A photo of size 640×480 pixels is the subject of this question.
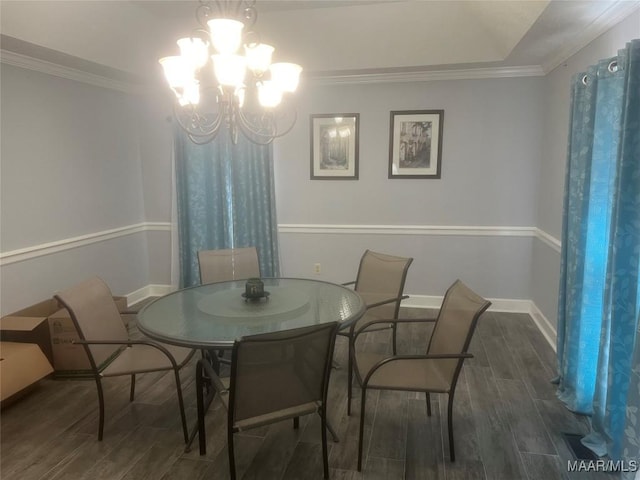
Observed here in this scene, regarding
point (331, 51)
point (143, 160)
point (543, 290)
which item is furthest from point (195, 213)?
point (543, 290)

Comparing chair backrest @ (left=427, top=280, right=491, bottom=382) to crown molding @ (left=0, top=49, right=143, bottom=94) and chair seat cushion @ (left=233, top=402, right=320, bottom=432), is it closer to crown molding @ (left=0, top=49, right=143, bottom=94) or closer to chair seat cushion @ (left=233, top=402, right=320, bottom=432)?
chair seat cushion @ (left=233, top=402, right=320, bottom=432)

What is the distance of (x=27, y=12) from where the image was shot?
2.82 metres

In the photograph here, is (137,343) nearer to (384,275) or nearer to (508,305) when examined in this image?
(384,275)

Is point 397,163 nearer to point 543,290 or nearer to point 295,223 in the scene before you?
point 295,223

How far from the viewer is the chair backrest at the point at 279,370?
1685mm

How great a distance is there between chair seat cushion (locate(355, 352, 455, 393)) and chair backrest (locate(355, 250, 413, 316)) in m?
0.56

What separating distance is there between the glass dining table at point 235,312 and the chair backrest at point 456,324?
1.44 feet

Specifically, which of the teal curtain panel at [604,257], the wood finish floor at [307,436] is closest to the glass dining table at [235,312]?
the wood finish floor at [307,436]

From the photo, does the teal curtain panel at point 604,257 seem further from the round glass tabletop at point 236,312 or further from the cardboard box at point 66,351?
the cardboard box at point 66,351

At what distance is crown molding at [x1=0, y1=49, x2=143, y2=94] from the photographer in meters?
3.13

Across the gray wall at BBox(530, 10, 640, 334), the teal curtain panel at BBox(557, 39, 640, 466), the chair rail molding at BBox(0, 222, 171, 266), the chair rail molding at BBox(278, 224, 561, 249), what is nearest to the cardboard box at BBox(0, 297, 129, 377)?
the chair rail molding at BBox(0, 222, 171, 266)

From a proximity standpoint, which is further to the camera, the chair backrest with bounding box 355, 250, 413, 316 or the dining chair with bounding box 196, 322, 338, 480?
the chair backrest with bounding box 355, 250, 413, 316

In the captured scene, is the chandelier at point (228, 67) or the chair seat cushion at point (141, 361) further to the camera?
the chair seat cushion at point (141, 361)

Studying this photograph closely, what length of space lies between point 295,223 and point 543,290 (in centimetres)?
246
